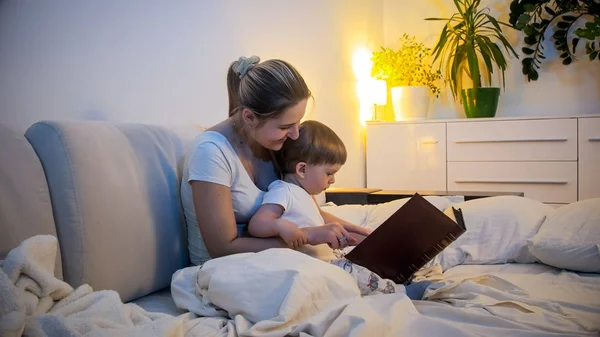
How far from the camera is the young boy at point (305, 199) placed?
1452 mm

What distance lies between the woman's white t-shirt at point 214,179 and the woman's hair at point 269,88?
4.7 inches

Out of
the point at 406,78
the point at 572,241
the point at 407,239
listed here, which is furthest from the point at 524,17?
the point at 407,239

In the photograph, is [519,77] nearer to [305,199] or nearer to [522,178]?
[522,178]

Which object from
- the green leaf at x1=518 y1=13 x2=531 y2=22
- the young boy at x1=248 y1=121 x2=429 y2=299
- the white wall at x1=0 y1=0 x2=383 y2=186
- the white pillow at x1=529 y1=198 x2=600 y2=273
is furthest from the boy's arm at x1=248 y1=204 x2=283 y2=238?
the green leaf at x1=518 y1=13 x2=531 y2=22

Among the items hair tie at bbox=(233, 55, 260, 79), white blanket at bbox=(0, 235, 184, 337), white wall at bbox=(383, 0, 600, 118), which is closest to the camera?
white blanket at bbox=(0, 235, 184, 337)

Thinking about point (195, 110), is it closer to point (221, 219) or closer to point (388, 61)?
point (221, 219)

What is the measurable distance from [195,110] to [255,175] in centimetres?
69

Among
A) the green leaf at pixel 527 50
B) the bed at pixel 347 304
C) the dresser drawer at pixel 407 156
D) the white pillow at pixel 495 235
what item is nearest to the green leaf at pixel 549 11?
the green leaf at pixel 527 50

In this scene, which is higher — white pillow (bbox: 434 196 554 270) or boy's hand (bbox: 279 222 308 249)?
boy's hand (bbox: 279 222 308 249)

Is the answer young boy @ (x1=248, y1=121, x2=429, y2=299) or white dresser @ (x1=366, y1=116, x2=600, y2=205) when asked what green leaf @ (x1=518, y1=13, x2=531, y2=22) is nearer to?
white dresser @ (x1=366, y1=116, x2=600, y2=205)

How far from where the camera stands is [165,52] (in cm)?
205

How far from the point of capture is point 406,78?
13.6ft

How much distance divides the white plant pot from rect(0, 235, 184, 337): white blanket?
10.4 ft

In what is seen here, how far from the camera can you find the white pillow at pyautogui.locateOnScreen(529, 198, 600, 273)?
69.6 inches
